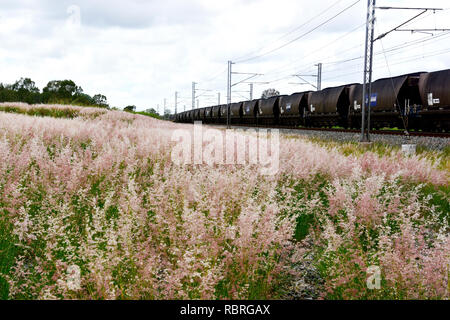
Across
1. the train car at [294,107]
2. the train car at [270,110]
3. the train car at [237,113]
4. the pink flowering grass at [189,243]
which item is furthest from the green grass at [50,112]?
the train car at [237,113]

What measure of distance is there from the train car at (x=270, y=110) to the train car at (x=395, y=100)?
13171 millimetres

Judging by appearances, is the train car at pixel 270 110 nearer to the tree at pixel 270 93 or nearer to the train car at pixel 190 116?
the train car at pixel 190 116

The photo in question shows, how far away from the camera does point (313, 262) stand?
3484mm

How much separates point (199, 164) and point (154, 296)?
394cm

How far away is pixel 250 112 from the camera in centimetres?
4178

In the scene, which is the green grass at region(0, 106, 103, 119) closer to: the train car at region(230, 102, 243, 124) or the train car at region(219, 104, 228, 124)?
the train car at region(230, 102, 243, 124)

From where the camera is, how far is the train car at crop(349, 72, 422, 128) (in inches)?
774

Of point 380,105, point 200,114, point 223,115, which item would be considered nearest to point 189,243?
point 380,105

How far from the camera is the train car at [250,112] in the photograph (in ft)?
133

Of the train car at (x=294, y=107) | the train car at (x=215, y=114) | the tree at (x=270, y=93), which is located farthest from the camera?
the tree at (x=270, y=93)

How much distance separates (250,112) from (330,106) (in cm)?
1700

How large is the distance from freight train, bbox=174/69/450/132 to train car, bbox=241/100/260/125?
199cm

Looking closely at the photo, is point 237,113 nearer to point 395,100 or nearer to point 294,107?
point 294,107
